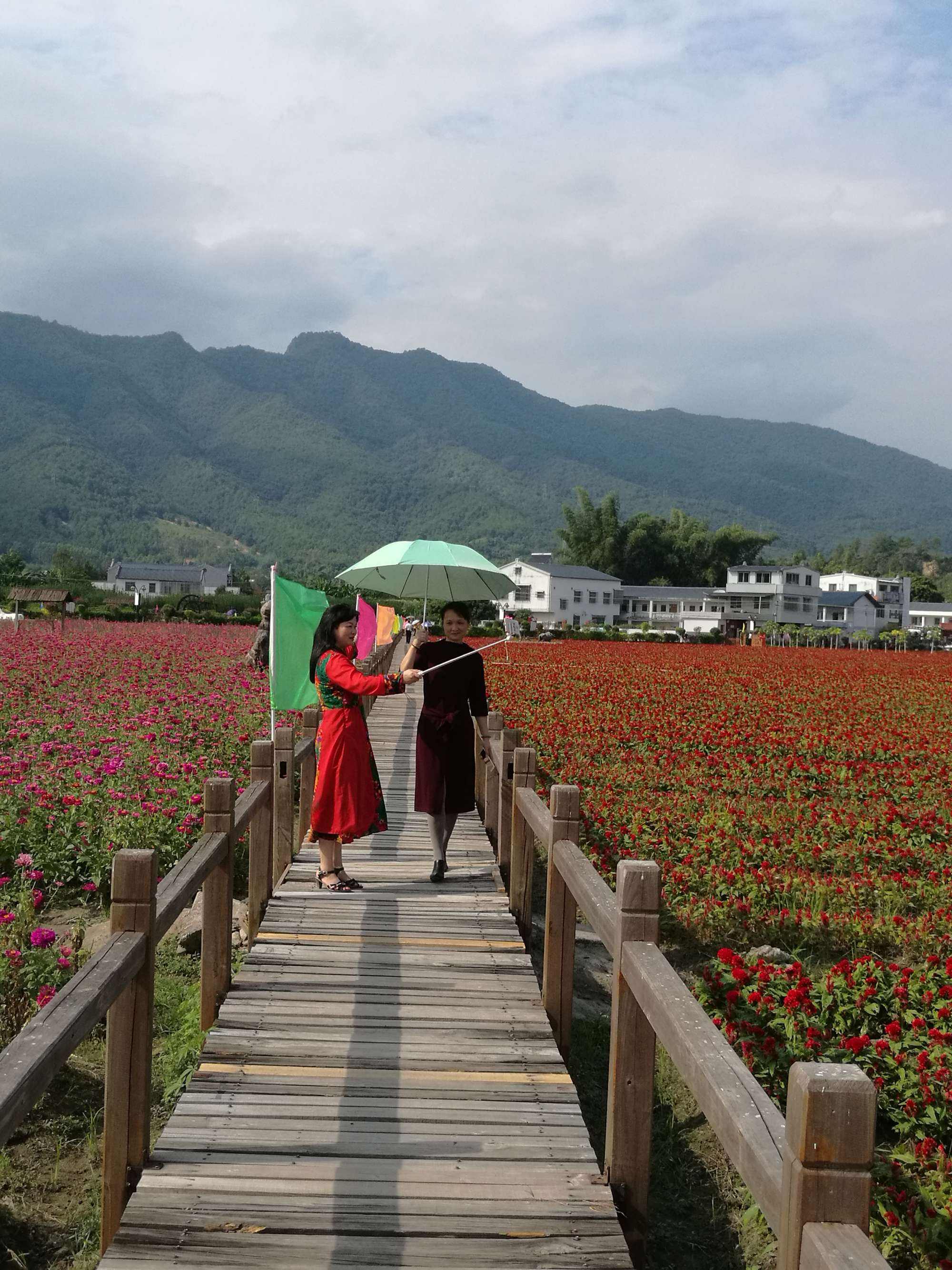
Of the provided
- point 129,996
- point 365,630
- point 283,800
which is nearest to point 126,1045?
point 129,996

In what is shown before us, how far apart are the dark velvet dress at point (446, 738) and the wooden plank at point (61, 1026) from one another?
11.8 ft

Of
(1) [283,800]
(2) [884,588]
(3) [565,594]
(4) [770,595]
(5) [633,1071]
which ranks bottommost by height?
(5) [633,1071]

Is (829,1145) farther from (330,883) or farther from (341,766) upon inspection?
(330,883)

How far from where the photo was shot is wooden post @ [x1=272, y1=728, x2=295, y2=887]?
6.69 metres

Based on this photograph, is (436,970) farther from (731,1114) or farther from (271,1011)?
(731,1114)

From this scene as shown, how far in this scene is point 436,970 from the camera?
5465 millimetres

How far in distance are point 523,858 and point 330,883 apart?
1234mm

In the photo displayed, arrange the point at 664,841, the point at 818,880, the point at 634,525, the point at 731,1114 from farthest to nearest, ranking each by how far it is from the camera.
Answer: the point at 634,525
the point at 664,841
the point at 818,880
the point at 731,1114

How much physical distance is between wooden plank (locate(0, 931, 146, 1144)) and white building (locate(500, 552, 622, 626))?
261ft

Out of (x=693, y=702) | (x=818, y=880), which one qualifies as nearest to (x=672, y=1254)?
(x=818, y=880)

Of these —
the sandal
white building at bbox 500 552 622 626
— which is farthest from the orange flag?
white building at bbox 500 552 622 626

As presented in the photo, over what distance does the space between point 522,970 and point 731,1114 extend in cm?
320

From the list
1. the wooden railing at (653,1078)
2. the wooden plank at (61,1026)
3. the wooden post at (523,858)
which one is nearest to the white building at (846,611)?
the wooden post at (523,858)

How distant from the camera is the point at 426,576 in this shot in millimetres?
8914
